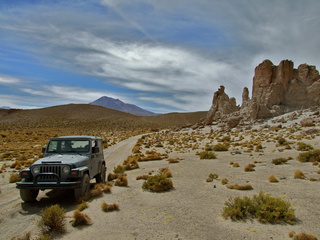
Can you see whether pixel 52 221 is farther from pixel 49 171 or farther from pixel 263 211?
pixel 263 211

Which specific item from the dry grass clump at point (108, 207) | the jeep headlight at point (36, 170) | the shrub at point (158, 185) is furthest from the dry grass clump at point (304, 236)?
the jeep headlight at point (36, 170)

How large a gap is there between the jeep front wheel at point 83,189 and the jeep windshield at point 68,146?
1502 millimetres

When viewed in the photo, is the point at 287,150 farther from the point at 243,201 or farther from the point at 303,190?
the point at 243,201

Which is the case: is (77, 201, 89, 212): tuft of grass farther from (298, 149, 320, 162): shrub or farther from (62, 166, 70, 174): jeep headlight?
(298, 149, 320, 162): shrub

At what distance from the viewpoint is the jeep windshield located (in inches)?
389

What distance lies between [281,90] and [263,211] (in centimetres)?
5161

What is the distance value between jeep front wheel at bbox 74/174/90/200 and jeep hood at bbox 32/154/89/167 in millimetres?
512

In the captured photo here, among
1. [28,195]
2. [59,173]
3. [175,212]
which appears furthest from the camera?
[28,195]

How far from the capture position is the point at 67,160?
852 cm

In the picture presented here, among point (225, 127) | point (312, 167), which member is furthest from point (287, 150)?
point (225, 127)

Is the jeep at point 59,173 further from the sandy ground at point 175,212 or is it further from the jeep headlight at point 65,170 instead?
the sandy ground at point 175,212

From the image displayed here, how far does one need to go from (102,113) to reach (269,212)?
155529mm

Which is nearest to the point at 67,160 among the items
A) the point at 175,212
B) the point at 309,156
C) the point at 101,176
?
the point at 101,176

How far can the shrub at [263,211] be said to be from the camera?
6230 millimetres
